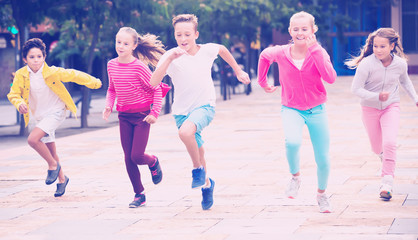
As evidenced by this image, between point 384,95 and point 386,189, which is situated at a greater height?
point 384,95

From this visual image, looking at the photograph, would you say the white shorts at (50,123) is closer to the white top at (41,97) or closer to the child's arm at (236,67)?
the white top at (41,97)

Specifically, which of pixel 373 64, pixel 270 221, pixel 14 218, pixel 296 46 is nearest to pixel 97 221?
pixel 14 218

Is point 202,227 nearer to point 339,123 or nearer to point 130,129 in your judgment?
point 130,129

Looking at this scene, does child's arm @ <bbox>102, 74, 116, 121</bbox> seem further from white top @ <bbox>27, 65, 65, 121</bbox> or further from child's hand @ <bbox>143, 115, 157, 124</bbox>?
white top @ <bbox>27, 65, 65, 121</bbox>

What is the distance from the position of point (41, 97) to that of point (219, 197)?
205 cm

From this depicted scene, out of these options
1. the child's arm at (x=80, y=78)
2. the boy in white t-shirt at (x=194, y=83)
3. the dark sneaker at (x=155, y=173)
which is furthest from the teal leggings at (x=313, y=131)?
the child's arm at (x=80, y=78)

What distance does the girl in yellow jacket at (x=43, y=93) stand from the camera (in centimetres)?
792

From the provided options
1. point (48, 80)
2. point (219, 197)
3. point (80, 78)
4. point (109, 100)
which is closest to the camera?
point (109, 100)

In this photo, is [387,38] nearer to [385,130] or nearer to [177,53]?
[385,130]

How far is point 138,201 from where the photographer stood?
7164 mm

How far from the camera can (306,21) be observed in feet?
Result: 20.9

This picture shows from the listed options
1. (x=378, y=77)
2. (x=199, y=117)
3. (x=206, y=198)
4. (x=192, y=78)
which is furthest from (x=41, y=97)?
(x=378, y=77)

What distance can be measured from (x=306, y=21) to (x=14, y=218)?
2.96 metres

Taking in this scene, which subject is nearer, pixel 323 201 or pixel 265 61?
pixel 323 201
